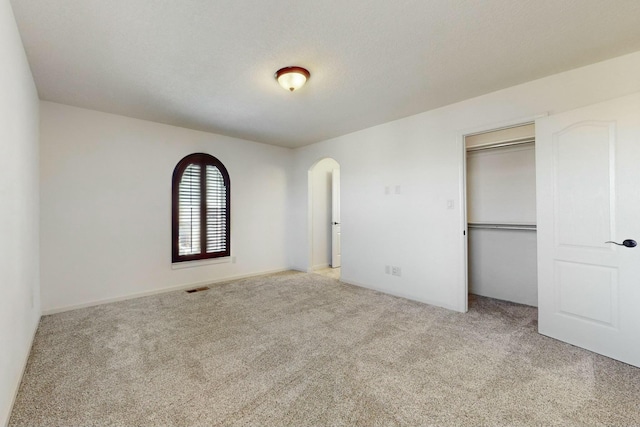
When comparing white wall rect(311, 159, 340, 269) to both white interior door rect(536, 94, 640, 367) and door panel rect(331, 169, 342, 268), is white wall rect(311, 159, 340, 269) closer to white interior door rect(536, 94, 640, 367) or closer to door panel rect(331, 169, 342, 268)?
door panel rect(331, 169, 342, 268)

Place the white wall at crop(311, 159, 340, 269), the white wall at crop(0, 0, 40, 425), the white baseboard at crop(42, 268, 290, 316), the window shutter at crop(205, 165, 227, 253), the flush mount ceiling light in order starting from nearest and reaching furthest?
the white wall at crop(0, 0, 40, 425) → the flush mount ceiling light → the white baseboard at crop(42, 268, 290, 316) → the window shutter at crop(205, 165, 227, 253) → the white wall at crop(311, 159, 340, 269)

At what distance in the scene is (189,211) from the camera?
4492 mm

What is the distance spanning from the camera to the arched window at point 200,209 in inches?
172

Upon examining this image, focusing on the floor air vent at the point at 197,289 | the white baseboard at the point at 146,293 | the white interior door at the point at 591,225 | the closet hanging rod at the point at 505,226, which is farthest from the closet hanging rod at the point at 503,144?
the floor air vent at the point at 197,289

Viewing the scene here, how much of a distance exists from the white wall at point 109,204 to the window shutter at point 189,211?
0.19m

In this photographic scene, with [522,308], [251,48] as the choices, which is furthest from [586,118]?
[251,48]

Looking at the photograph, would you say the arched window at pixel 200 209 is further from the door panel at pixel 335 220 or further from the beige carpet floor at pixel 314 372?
the door panel at pixel 335 220

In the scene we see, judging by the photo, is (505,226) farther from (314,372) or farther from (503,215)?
(314,372)

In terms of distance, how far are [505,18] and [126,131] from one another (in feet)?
14.4

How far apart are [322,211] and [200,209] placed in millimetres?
2404

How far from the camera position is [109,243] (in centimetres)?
378

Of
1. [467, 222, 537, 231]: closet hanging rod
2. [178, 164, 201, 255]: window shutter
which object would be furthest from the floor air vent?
[467, 222, 537, 231]: closet hanging rod

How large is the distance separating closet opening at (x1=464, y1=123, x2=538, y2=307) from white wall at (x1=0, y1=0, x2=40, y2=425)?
4.24 m

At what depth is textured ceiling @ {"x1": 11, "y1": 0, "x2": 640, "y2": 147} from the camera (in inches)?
73.1
